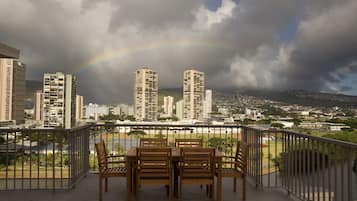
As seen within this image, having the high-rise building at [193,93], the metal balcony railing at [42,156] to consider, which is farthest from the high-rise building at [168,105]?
the metal balcony railing at [42,156]

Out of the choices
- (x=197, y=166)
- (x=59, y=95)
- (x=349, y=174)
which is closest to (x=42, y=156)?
(x=197, y=166)

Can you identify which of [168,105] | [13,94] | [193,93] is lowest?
[168,105]

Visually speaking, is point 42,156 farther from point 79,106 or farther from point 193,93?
point 193,93

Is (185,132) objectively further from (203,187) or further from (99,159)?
(99,159)

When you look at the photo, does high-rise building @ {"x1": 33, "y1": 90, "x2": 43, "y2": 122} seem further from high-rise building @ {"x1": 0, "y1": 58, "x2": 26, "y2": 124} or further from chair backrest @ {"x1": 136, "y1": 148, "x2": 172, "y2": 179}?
chair backrest @ {"x1": 136, "y1": 148, "x2": 172, "y2": 179}

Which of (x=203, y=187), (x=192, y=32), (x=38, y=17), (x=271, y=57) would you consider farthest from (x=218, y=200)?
(x=271, y=57)

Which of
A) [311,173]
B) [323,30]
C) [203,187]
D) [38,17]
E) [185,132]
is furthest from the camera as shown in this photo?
[323,30]
